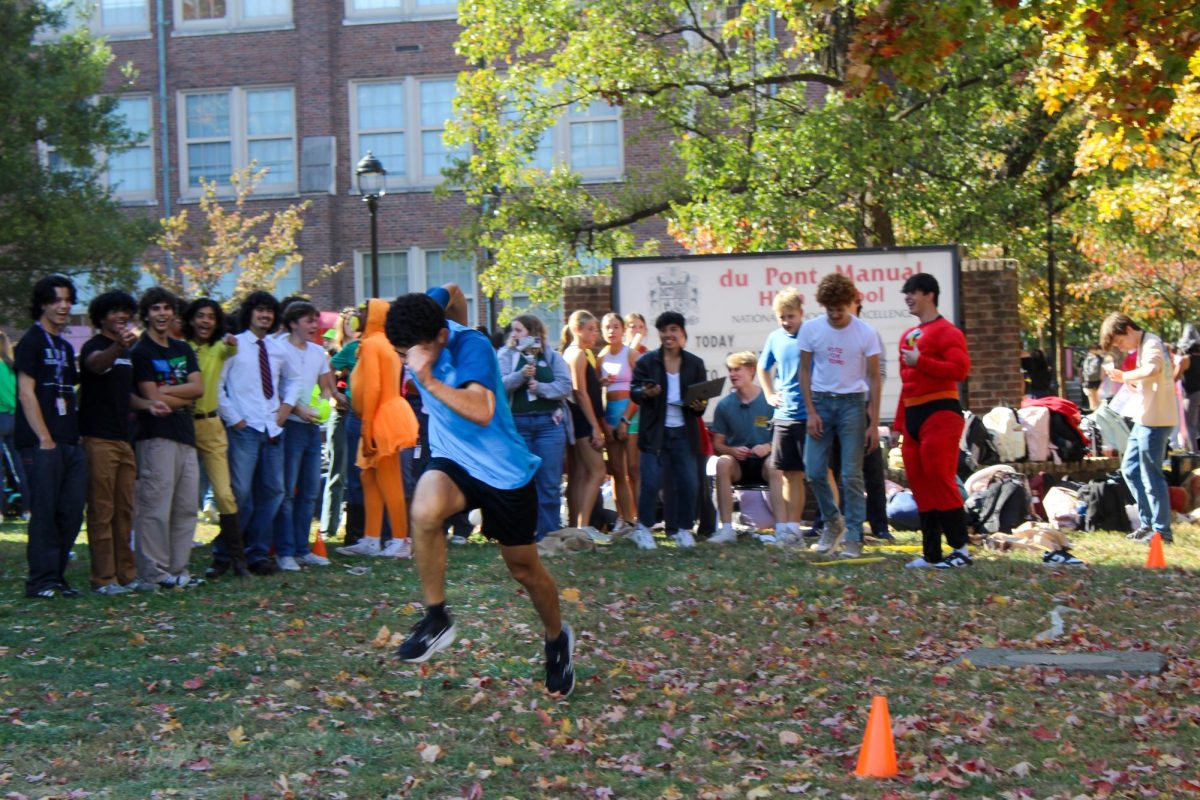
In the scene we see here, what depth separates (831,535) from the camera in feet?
41.6

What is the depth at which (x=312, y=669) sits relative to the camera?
319 inches

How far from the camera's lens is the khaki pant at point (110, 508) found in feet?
34.2

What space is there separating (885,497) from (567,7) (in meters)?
11.2

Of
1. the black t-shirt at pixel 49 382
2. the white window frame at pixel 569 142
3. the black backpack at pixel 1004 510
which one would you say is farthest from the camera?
the white window frame at pixel 569 142

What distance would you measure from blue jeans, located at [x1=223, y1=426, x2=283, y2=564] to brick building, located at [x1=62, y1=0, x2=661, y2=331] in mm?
22778

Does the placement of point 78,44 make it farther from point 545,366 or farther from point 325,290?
point 325,290

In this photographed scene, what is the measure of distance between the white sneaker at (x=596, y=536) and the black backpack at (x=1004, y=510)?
3.22m

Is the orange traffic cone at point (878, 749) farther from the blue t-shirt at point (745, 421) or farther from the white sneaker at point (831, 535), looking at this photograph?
the blue t-shirt at point (745, 421)

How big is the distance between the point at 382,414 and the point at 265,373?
45.5 inches

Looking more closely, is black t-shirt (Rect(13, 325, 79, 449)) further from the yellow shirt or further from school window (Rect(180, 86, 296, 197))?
school window (Rect(180, 86, 296, 197))

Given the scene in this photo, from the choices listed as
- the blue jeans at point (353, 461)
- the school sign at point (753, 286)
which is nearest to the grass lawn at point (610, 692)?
the blue jeans at point (353, 461)

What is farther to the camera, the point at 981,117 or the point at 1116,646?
the point at 981,117

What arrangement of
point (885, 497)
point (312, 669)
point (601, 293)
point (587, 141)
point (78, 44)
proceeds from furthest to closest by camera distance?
point (587, 141) → point (78, 44) → point (601, 293) → point (885, 497) → point (312, 669)

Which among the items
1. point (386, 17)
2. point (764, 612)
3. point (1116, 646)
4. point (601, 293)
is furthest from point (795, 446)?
point (386, 17)
